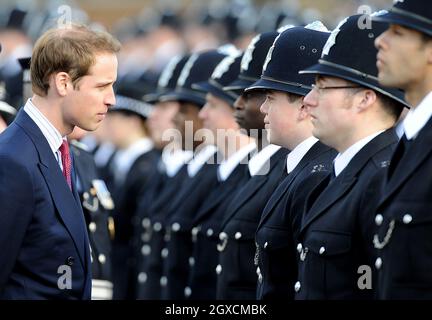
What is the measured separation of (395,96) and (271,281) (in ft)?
3.80

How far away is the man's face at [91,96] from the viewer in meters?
6.24

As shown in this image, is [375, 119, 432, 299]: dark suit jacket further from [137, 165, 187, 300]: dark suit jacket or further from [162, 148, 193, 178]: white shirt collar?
[162, 148, 193, 178]: white shirt collar

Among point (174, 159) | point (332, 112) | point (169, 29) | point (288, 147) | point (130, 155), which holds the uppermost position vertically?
point (169, 29)

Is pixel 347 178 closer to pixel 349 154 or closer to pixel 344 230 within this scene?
pixel 349 154

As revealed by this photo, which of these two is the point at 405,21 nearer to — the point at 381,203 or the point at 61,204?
the point at 381,203

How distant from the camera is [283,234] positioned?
259 inches

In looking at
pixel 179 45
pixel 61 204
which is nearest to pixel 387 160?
pixel 61 204

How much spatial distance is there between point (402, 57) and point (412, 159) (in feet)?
1.46

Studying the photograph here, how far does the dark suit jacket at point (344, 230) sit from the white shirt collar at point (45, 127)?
125cm

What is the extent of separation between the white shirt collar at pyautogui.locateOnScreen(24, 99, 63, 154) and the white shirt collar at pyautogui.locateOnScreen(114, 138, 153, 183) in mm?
6927

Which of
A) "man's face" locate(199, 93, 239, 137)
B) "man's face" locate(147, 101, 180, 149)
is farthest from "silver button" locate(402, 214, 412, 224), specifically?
"man's face" locate(147, 101, 180, 149)

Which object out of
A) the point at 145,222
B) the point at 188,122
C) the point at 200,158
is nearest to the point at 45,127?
the point at 200,158

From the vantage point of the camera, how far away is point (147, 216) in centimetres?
1110

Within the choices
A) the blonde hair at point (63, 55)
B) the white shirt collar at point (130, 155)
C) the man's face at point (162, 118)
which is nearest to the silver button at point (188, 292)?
the man's face at point (162, 118)
